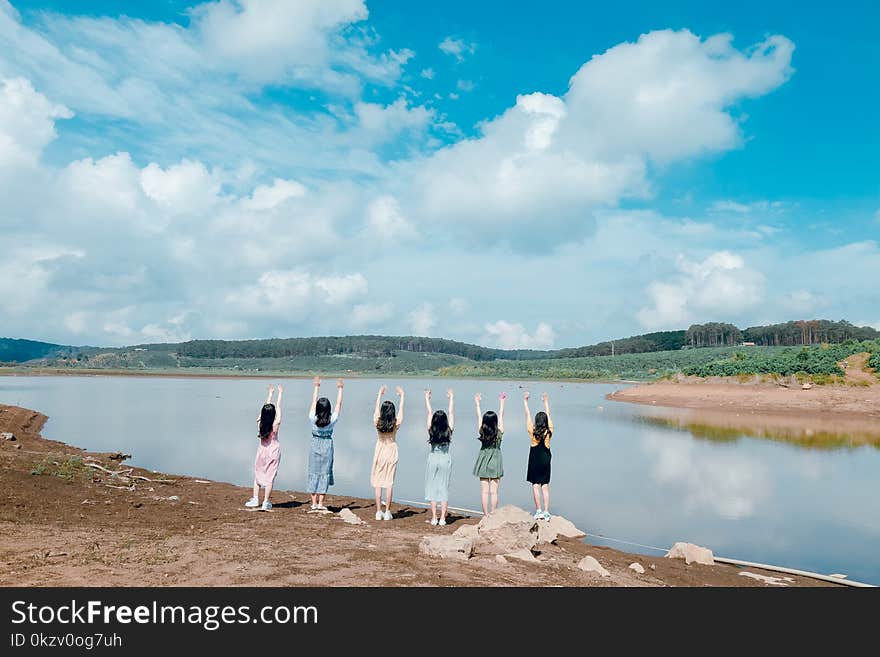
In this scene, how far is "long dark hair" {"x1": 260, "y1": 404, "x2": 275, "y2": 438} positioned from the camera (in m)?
10.5

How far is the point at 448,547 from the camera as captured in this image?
709 cm

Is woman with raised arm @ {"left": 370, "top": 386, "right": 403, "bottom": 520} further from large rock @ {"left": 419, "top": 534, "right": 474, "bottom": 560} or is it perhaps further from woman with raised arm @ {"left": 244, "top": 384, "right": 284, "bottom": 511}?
large rock @ {"left": 419, "top": 534, "right": 474, "bottom": 560}

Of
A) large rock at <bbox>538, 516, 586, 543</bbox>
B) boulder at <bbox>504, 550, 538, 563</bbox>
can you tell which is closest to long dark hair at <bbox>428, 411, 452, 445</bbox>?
large rock at <bbox>538, 516, 586, 543</bbox>

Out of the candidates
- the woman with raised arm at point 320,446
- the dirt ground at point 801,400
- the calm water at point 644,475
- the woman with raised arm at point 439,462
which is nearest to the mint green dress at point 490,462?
the woman with raised arm at point 439,462

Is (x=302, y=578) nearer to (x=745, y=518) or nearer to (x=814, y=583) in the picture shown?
(x=814, y=583)

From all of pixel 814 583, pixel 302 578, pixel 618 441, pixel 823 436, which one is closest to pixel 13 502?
pixel 302 578

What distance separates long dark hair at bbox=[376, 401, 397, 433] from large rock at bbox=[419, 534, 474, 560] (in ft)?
9.74

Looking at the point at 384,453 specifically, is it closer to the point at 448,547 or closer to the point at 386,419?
the point at 386,419

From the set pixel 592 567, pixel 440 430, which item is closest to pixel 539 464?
pixel 440 430

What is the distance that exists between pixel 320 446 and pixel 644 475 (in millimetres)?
10002

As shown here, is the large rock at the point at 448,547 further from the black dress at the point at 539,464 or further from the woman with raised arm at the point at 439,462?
the black dress at the point at 539,464

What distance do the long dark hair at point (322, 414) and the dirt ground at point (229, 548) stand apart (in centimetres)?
154

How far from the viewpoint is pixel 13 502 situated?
31.6 ft
